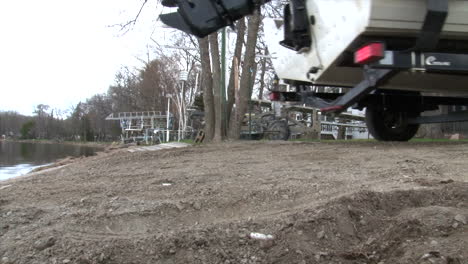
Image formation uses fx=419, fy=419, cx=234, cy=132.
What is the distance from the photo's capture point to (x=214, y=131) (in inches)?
522

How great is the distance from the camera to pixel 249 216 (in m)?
3.38

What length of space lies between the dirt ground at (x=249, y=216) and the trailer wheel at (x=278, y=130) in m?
8.37

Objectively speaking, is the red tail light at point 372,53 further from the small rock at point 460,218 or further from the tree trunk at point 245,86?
the tree trunk at point 245,86

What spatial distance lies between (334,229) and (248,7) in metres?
1.67

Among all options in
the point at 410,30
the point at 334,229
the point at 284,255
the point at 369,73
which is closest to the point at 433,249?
the point at 334,229

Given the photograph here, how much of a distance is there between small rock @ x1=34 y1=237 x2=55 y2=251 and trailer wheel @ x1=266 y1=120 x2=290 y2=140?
37.3 feet

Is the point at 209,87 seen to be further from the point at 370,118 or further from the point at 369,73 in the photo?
the point at 369,73

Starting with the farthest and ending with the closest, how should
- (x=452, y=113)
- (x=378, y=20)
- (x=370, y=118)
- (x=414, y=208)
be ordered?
(x=370, y=118) → (x=452, y=113) → (x=414, y=208) → (x=378, y=20)

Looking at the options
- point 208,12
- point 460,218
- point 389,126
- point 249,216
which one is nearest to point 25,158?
point 389,126

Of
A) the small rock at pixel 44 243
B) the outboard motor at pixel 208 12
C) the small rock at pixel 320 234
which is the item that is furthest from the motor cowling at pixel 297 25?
the small rock at pixel 44 243

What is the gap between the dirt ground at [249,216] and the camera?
107 inches

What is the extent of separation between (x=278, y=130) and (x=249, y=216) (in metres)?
10.8

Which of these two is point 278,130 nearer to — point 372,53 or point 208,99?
point 208,99

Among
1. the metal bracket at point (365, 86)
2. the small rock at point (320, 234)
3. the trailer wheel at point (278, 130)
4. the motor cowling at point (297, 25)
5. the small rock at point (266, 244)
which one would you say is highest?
the motor cowling at point (297, 25)
